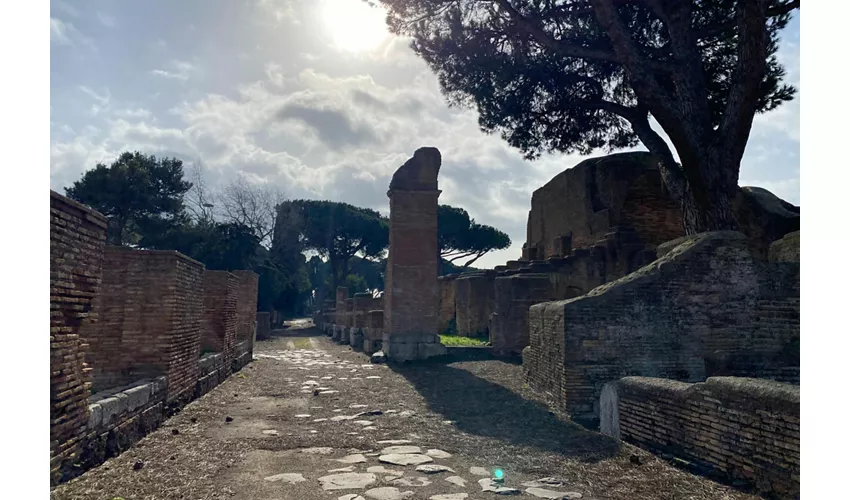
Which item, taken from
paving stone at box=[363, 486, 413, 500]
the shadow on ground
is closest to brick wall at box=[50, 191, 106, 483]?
paving stone at box=[363, 486, 413, 500]

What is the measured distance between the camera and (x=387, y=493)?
375 cm

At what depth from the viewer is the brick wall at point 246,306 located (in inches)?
514

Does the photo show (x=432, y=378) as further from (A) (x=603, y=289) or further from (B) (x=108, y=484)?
(B) (x=108, y=484)

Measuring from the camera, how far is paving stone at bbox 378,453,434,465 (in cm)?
455

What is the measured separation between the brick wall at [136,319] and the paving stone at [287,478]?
108 inches

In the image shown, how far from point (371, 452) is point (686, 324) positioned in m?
3.94

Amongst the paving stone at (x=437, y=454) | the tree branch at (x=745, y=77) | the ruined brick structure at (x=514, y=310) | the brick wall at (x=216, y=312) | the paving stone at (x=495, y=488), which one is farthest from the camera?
the ruined brick structure at (x=514, y=310)

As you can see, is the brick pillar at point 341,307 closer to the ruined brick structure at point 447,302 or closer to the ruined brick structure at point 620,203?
the ruined brick structure at point 447,302

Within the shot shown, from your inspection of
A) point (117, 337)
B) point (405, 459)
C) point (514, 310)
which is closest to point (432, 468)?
point (405, 459)

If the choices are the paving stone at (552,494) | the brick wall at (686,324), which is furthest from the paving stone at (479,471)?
the brick wall at (686,324)

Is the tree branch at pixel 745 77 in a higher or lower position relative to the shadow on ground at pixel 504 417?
higher

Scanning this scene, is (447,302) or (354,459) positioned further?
(447,302)

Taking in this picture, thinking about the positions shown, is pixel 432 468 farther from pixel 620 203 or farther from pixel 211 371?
pixel 620 203

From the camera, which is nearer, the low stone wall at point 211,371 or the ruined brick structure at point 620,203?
the low stone wall at point 211,371
